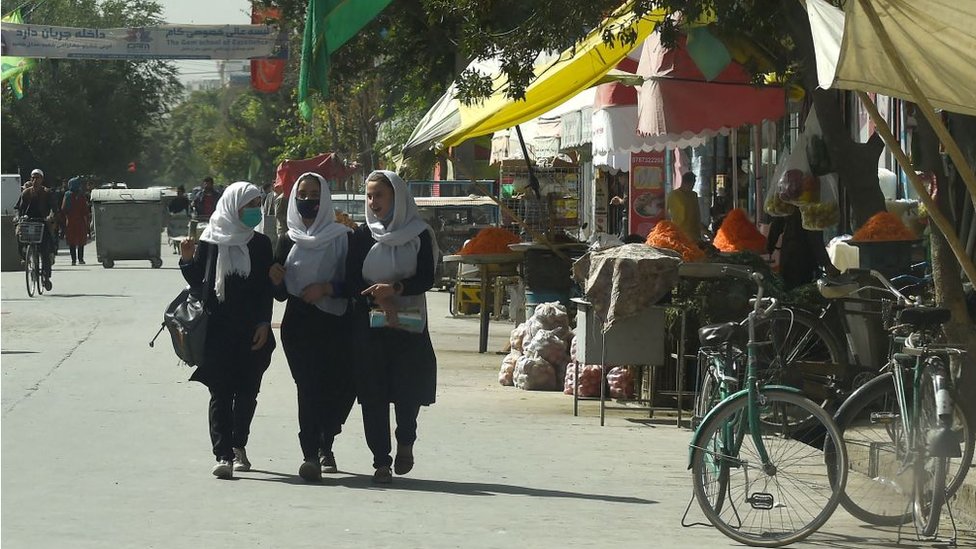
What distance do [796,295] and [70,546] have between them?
261 inches

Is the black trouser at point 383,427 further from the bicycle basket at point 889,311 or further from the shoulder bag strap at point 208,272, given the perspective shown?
the bicycle basket at point 889,311

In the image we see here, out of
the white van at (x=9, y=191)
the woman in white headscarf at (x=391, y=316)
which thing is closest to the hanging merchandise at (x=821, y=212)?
the woman in white headscarf at (x=391, y=316)

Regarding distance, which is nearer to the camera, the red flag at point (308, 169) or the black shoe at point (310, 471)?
the black shoe at point (310, 471)

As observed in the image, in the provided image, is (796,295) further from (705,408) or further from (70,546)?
(70,546)

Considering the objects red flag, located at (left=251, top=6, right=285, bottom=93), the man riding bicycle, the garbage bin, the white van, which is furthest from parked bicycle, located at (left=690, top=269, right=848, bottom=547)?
red flag, located at (left=251, top=6, right=285, bottom=93)

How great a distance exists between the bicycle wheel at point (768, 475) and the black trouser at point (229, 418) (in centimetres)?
285

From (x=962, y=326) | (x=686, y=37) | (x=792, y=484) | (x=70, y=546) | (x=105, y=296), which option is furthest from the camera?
(x=105, y=296)

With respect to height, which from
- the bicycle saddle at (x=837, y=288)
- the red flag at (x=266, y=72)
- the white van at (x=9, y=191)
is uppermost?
the red flag at (x=266, y=72)

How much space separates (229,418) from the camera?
9289 millimetres

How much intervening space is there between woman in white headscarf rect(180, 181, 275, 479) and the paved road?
0.33m

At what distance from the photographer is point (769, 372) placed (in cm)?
863

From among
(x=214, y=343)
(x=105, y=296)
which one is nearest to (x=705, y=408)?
(x=214, y=343)

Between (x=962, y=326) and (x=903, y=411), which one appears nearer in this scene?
(x=903, y=411)

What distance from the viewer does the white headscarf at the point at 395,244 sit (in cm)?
914
